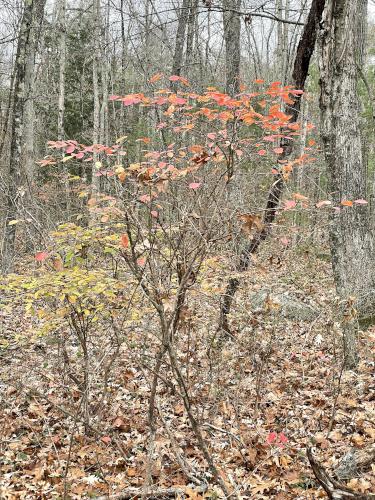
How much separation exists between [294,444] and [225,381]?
4.43 ft

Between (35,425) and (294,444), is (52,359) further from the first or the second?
(294,444)

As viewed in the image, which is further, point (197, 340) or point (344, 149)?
point (197, 340)

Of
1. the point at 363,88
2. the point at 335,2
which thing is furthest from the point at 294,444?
the point at 363,88

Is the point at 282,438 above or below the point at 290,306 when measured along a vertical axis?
below

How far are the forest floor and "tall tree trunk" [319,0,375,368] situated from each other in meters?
0.59

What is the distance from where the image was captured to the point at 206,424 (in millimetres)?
3803

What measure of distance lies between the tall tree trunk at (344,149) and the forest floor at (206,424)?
595 millimetres

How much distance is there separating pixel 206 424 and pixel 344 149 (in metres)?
3.15

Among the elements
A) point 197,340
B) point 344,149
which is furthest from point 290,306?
point 344,149

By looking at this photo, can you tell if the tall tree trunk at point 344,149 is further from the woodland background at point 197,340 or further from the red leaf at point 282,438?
the red leaf at point 282,438

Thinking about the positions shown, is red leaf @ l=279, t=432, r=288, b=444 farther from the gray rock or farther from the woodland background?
the gray rock

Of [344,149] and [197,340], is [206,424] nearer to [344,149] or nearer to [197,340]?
[197,340]

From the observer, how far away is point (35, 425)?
5.43m

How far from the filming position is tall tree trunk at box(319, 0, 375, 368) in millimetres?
4898
